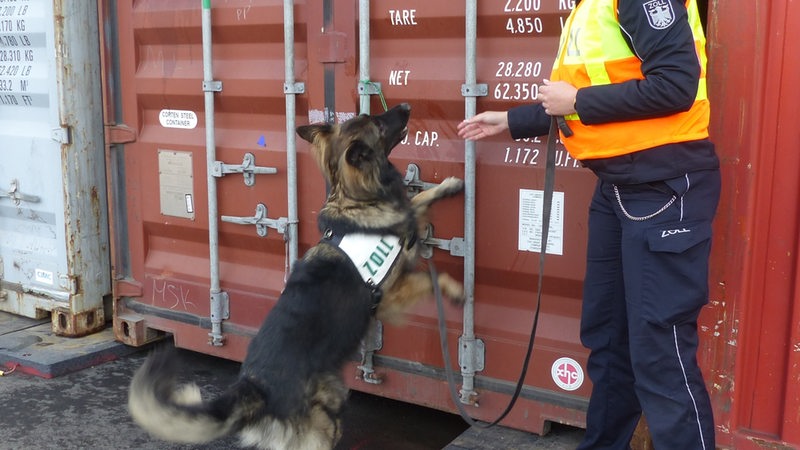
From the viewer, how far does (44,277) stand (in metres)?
4.74

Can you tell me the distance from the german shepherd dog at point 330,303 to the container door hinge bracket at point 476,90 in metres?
0.25

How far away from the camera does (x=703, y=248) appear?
2.40 meters

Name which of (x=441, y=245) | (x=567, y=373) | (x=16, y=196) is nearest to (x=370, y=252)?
(x=441, y=245)

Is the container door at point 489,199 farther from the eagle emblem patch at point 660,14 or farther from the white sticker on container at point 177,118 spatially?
the white sticker on container at point 177,118

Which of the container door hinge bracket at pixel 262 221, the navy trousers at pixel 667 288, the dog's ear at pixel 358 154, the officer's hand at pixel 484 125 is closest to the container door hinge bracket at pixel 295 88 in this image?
the container door hinge bracket at pixel 262 221

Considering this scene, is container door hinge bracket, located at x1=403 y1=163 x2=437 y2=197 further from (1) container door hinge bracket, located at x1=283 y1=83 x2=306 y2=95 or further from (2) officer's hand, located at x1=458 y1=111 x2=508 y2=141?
(1) container door hinge bracket, located at x1=283 y1=83 x2=306 y2=95

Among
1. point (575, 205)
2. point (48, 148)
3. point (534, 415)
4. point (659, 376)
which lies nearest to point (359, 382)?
point (534, 415)

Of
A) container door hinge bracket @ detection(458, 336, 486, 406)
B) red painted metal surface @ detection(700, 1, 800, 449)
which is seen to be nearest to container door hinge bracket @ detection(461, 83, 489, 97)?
red painted metal surface @ detection(700, 1, 800, 449)

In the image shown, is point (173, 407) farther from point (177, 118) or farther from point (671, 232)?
point (177, 118)

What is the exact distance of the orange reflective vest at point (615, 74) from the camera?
233 cm

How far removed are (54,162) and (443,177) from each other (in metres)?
2.51

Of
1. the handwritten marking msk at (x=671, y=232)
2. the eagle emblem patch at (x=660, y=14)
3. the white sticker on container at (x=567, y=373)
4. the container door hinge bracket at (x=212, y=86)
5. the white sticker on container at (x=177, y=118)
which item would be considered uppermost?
the eagle emblem patch at (x=660, y=14)

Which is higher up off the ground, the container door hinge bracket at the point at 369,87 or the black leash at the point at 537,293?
the container door hinge bracket at the point at 369,87

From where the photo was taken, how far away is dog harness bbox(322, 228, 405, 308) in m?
3.07
